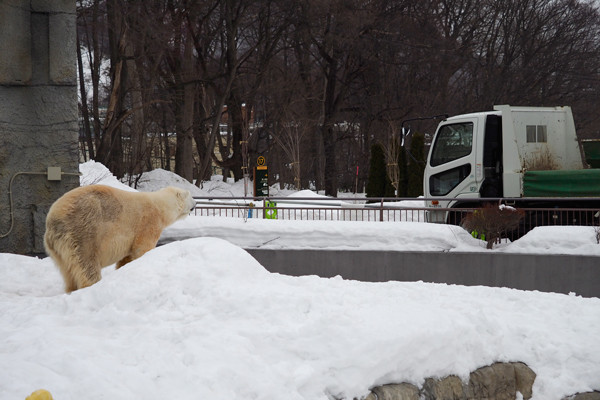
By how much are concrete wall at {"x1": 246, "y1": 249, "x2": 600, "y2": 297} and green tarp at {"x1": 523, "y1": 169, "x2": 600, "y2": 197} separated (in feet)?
11.4

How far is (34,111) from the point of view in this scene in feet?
34.6

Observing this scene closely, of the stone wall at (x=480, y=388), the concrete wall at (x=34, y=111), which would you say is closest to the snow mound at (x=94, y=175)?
the concrete wall at (x=34, y=111)

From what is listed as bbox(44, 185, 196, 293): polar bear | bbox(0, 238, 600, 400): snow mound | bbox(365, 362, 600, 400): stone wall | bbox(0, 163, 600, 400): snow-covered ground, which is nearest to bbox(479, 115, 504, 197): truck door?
bbox(0, 163, 600, 400): snow-covered ground

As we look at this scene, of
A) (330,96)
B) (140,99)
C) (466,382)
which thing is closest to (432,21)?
(330,96)

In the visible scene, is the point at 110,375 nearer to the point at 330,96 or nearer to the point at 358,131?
the point at 330,96

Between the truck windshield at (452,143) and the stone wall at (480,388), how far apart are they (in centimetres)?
1028

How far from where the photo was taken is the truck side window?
53.7ft

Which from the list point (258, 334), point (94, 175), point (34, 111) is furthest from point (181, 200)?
point (94, 175)

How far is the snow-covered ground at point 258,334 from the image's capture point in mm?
4820

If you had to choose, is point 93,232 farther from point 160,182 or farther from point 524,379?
point 160,182

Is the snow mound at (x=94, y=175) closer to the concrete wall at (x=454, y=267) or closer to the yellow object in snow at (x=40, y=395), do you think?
the concrete wall at (x=454, y=267)

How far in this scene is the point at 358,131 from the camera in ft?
139

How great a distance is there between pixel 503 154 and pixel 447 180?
61.0 inches

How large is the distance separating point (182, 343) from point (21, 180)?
6.24 meters
